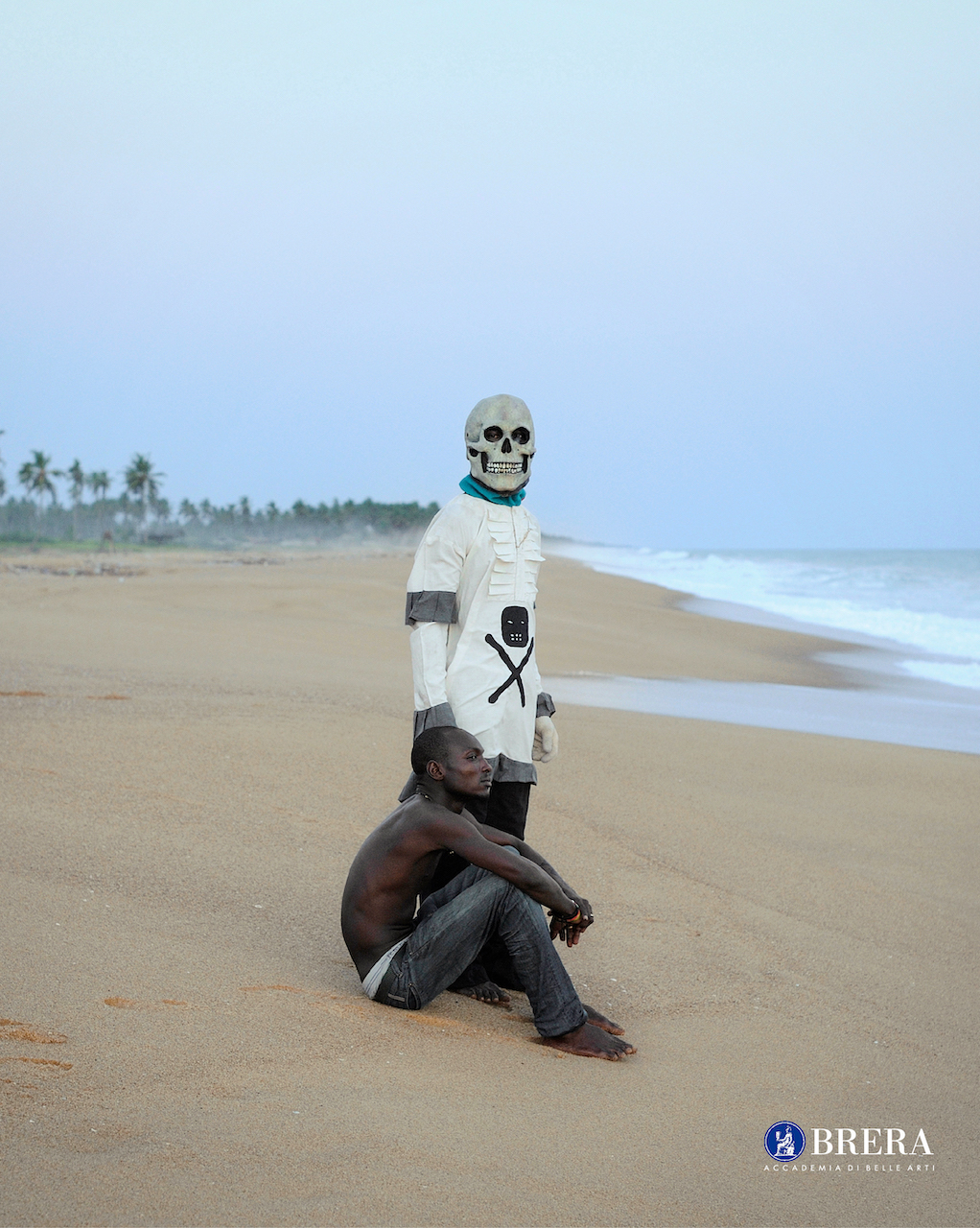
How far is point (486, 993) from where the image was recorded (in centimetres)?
413

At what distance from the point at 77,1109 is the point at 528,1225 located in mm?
1150

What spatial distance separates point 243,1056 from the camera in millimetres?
3248

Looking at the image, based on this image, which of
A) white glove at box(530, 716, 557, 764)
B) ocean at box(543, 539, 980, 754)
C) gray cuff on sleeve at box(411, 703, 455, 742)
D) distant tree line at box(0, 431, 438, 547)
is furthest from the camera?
distant tree line at box(0, 431, 438, 547)

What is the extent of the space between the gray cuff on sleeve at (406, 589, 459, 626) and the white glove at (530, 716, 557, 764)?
561mm

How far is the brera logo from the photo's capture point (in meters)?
3.25

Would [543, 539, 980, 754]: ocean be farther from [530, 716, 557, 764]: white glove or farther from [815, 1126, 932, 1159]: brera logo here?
[815, 1126, 932, 1159]: brera logo

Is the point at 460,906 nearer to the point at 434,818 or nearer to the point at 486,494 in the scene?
the point at 434,818

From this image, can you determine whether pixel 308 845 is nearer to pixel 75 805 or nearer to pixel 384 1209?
pixel 75 805

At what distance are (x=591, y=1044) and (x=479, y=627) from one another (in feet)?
4.86

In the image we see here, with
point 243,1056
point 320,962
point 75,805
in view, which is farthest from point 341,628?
point 243,1056

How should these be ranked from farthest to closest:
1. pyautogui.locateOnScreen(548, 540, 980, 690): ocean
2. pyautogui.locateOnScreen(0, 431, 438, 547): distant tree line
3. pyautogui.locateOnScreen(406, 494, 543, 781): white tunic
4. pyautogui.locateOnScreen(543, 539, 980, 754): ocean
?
pyautogui.locateOnScreen(0, 431, 438, 547): distant tree line
pyautogui.locateOnScreen(548, 540, 980, 690): ocean
pyautogui.locateOnScreen(543, 539, 980, 754): ocean
pyautogui.locateOnScreen(406, 494, 543, 781): white tunic

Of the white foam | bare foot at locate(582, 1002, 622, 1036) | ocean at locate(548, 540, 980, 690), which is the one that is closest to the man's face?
bare foot at locate(582, 1002, 622, 1036)

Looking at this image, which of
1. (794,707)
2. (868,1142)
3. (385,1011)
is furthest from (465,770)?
(794,707)

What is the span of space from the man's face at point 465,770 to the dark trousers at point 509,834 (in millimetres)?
497
